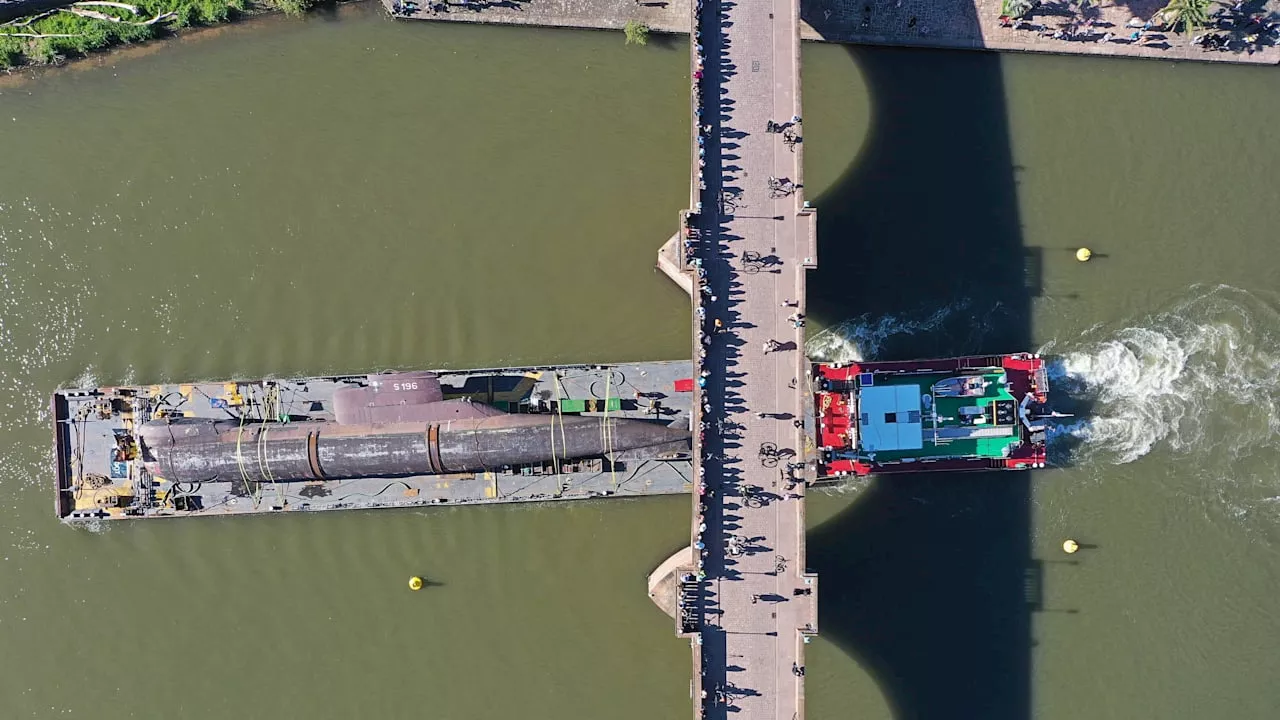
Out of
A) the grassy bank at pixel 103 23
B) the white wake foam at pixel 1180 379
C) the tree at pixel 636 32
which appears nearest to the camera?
the tree at pixel 636 32

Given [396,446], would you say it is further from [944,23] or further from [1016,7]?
[1016,7]

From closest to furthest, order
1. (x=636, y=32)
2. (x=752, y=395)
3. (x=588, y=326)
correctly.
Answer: (x=752, y=395)
(x=588, y=326)
(x=636, y=32)

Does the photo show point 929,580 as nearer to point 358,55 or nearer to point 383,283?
point 383,283

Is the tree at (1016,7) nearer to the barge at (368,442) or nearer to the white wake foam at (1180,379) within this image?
the white wake foam at (1180,379)

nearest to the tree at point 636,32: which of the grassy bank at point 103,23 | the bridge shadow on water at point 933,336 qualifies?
the bridge shadow on water at point 933,336

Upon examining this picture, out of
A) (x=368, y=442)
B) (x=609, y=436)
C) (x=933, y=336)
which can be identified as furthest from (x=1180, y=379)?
(x=368, y=442)

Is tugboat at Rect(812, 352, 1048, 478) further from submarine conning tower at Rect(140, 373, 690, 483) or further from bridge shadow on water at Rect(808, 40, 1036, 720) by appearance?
submarine conning tower at Rect(140, 373, 690, 483)
